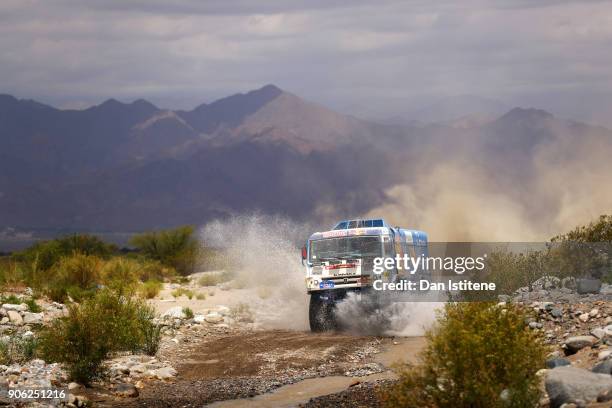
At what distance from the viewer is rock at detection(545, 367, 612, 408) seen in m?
12.5

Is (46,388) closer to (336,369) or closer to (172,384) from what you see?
(172,384)

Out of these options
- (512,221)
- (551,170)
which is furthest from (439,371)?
(551,170)

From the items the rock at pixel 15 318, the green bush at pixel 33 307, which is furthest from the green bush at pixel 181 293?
the rock at pixel 15 318

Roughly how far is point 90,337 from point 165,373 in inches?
65.3

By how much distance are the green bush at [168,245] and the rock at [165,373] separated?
3946cm

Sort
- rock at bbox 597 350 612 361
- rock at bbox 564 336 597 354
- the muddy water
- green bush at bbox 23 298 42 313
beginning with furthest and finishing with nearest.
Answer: green bush at bbox 23 298 42 313 → rock at bbox 564 336 597 354 → the muddy water → rock at bbox 597 350 612 361

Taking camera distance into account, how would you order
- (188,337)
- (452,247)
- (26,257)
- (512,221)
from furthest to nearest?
(512,221), (26,257), (452,247), (188,337)

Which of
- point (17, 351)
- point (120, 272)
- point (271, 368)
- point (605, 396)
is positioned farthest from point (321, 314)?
point (120, 272)

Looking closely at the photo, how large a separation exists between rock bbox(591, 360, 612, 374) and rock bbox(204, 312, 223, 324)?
16.4 metres

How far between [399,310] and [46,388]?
11404 mm

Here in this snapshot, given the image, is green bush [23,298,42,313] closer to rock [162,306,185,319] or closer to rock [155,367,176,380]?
rock [162,306,185,319]

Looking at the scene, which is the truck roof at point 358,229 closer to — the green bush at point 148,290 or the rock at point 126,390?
the rock at point 126,390

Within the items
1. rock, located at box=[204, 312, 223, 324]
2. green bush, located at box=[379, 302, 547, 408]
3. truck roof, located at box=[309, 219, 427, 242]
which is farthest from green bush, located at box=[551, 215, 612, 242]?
green bush, located at box=[379, 302, 547, 408]

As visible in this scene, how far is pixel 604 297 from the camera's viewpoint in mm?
21141
